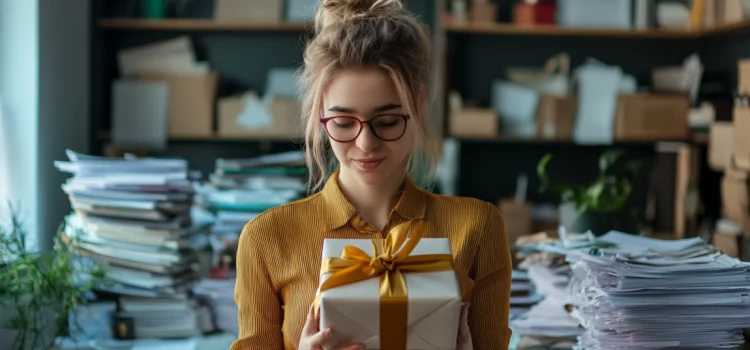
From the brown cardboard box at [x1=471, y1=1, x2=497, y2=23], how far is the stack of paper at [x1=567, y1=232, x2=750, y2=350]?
244 cm

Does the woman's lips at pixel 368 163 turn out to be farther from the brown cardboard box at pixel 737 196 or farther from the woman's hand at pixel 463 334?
the brown cardboard box at pixel 737 196

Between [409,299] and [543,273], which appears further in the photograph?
[543,273]

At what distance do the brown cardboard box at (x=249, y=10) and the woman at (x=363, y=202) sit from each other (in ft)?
7.85

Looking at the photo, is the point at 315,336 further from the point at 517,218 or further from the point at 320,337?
the point at 517,218

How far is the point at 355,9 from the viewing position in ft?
4.68

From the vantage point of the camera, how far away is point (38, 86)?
2.71 meters

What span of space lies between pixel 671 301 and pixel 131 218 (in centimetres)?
149

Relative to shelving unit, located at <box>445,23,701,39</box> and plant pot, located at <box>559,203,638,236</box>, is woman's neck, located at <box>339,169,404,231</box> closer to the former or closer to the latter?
plant pot, located at <box>559,203,638,236</box>

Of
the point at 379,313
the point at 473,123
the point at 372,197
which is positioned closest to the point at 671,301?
the point at 372,197

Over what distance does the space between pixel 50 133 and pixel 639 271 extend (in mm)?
2005

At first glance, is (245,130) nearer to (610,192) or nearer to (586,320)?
(610,192)

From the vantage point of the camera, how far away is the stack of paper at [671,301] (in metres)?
1.50

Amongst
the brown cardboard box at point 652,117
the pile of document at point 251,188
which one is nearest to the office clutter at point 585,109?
the brown cardboard box at point 652,117

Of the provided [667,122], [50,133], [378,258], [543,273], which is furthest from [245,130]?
[378,258]
